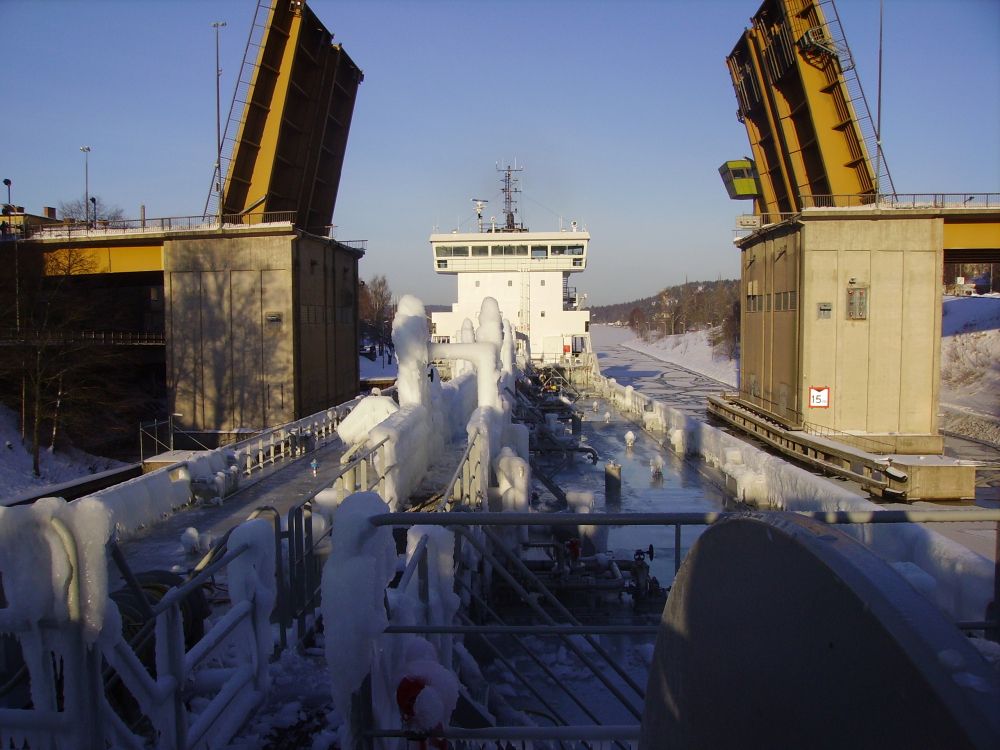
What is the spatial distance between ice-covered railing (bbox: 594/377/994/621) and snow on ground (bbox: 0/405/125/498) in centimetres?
1578

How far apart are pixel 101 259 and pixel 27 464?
6.38 meters

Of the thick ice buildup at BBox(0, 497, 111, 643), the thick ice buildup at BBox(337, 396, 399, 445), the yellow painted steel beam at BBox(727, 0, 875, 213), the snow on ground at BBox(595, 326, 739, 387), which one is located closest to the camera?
the thick ice buildup at BBox(0, 497, 111, 643)

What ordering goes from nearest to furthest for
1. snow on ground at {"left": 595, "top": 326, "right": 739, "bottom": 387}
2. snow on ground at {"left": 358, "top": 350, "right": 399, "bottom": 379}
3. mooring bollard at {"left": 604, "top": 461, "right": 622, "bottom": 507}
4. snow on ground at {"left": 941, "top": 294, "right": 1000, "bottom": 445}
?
mooring bollard at {"left": 604, "top": 461, "right": 622, "bottom": 507} < snow on ground at {"left": 941, "top": 294, "right": 1000, "bottom": 445} < snow on ground at {"left": 358, "top": 350, "right": 399, "bottom": 379} < snow on ground at {"left": 595, "top": 326, "right": 739, "bottom": 387}

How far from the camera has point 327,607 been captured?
2.25 metres

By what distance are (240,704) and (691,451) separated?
589 inches

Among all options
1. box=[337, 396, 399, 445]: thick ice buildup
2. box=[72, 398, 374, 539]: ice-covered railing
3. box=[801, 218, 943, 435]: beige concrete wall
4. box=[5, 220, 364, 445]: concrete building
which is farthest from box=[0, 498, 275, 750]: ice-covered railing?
box=[801, 218, 943, 435]: beige concrete wall

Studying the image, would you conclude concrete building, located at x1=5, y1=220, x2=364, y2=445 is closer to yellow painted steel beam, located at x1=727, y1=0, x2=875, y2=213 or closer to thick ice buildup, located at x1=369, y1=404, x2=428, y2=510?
thick ice buildup, located at x1=369, y1=404, x2=428, y2=510

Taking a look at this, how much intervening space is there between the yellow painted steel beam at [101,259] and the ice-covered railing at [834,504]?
15.5 meters

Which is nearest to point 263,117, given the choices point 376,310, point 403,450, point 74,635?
point 403,450

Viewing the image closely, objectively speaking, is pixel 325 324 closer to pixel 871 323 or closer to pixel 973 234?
pixel 871 323

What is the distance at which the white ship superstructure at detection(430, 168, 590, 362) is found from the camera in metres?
32.7

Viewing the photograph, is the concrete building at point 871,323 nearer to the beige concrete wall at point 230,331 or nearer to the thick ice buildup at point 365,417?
the thick ice buildup at point 365,417

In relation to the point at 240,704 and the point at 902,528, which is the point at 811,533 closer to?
the point at 240,704

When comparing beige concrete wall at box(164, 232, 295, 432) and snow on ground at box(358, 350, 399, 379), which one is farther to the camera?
snow on ground at box(358, 350, 399, 379)
